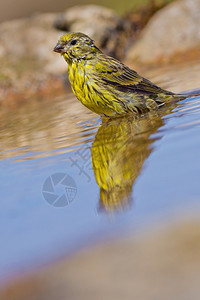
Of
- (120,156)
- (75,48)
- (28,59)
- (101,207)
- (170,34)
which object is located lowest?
(101,207)

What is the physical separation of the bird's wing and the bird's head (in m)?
0.19

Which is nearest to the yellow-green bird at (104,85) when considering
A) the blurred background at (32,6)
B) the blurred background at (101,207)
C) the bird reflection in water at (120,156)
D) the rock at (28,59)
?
the blurred background at (101,207)

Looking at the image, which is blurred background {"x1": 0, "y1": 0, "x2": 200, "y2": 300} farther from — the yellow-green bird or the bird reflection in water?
the yellow-green bird

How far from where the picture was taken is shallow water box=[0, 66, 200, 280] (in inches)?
62.3

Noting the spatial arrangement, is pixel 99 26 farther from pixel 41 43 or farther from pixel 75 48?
pixel 75 48

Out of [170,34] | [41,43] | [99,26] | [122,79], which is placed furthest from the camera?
[99,26]

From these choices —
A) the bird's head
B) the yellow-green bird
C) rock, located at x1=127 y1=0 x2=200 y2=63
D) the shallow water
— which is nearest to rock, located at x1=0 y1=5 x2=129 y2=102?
rock, located at x1=127 y1=0 x2=200 y2=63

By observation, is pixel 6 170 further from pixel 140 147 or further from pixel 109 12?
pixel 109 12

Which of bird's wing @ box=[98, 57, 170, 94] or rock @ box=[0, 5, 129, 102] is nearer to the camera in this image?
bird's wing @ box=[98, 57, 170, 94]

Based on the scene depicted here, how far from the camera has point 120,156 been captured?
2629 millimetres

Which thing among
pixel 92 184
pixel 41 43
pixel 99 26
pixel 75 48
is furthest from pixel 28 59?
Answer: pixel 92 184

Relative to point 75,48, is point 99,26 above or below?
above

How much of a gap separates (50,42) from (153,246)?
1056 centimetres

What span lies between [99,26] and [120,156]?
31.7 ft
